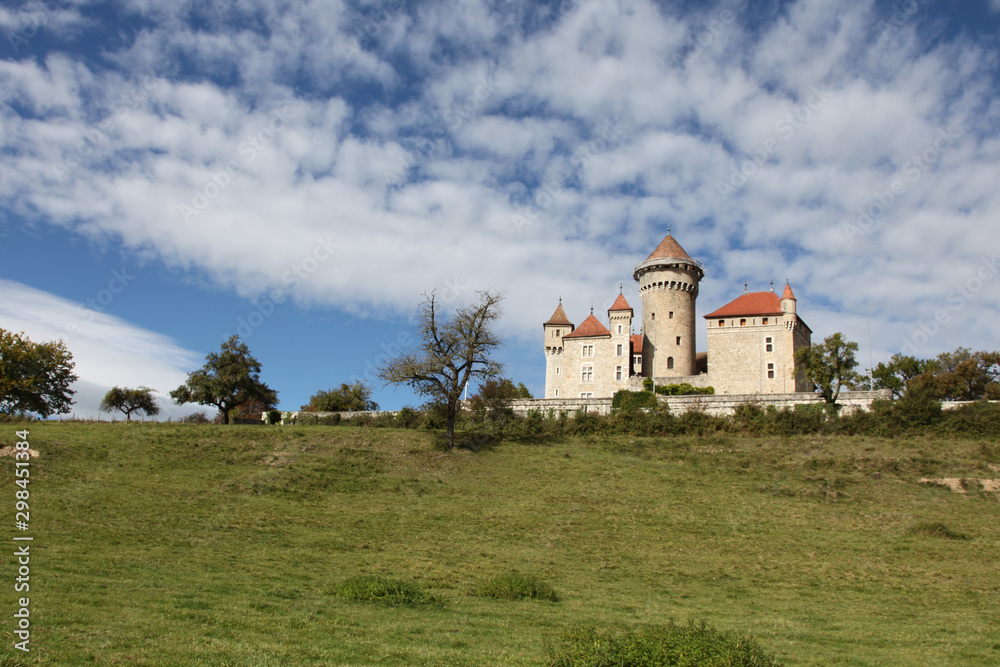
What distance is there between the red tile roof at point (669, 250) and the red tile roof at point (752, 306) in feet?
22.1

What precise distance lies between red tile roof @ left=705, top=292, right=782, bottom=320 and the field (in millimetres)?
19658

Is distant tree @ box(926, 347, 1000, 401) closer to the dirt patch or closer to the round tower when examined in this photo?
the round tower

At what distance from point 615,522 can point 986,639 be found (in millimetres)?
14630

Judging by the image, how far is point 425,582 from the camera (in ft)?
54.6

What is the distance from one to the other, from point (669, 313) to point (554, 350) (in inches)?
502

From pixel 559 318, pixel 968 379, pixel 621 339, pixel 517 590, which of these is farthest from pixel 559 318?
pixel 517 590

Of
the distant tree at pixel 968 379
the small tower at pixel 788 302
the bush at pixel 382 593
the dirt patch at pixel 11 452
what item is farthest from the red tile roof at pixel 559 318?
the bush at pixel 382 593

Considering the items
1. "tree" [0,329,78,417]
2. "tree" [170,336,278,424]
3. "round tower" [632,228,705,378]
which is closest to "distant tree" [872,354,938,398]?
"round tower" [632,228,705,378]

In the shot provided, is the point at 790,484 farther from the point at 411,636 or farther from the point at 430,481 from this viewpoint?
the point at 411,636

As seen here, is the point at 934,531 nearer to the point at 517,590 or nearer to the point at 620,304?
the point at 517,590

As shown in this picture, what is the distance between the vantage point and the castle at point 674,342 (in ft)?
191

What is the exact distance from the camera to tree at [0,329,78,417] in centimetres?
4788

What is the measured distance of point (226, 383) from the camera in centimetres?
4894

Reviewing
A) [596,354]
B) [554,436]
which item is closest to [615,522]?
[554,436]
